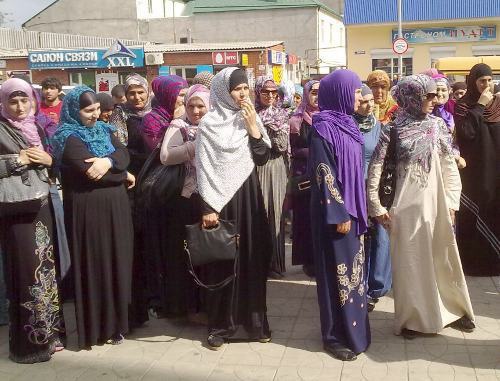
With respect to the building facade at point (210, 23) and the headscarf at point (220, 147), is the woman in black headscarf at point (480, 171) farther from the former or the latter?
the building facade at point (210, 23)

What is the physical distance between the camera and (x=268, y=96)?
5141mm

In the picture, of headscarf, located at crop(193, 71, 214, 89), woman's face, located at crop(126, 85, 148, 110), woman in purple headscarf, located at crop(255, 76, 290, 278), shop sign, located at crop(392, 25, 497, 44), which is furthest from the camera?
shop sign, located at crop(392, 25, 497, 44)

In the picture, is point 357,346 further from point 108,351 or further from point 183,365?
point 108,351

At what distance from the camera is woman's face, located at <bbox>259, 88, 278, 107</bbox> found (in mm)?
5123

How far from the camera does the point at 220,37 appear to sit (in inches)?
1500

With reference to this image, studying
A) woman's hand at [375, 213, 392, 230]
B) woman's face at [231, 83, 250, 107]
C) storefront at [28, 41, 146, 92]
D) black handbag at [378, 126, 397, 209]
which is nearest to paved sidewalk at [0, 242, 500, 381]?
woman's hand at [375, 213, 392, 230]

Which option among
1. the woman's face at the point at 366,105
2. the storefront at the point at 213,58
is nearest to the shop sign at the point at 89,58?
the storefront at the point at 213,58

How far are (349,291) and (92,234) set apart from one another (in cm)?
165

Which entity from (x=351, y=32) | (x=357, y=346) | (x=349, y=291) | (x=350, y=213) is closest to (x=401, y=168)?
(x=350, y=213)

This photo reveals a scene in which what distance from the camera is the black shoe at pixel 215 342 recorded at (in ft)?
12.5

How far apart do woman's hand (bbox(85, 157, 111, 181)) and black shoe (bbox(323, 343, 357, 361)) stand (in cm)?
178

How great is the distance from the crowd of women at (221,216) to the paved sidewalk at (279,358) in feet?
0.31

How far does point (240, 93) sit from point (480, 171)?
7.59 feet

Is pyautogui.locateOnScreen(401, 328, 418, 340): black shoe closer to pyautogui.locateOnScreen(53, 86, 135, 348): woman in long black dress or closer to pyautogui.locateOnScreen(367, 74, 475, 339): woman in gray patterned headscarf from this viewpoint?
pyautogui.locateOnScreen(367, 74, 475, 339): woman in gray patterned headscarf
